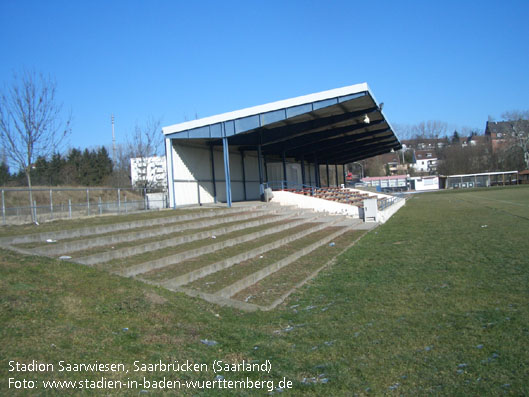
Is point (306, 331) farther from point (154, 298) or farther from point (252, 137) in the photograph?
point (252, 137)

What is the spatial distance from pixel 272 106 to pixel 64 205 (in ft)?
37.0

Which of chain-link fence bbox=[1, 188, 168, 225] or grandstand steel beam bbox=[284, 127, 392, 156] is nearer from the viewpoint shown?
chain-link fence bbox=[1, 188, 168, 225]

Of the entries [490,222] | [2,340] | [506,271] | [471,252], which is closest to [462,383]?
[2,340]

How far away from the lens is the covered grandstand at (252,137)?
20594 millimetres

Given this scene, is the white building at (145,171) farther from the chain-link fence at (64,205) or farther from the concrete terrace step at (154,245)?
the concrete terrace step at (154,245)

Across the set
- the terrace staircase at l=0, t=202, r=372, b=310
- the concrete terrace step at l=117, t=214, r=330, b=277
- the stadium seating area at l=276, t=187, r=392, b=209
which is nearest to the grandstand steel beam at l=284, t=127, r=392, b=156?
the stadium seating area at l=276, t=187, r=392, b=209

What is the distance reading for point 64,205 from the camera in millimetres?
19312

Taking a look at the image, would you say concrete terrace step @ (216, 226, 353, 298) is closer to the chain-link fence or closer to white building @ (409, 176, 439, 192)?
the chain-link fence

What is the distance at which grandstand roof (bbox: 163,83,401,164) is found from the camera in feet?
65.1

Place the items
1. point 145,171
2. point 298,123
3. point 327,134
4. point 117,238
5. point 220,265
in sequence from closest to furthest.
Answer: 1. point 220,265
2. point 117,238
3. point 298,123
4. point 327,134
5. point 145,171

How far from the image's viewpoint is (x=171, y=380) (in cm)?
399

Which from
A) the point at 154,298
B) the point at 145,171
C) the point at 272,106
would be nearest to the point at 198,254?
the point at 154,298

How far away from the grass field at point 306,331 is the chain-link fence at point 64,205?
1109 cm

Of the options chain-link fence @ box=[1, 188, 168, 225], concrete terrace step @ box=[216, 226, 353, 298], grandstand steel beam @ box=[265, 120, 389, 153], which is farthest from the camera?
grandstand steel beam @ box=[265, 120, 389, 153]
